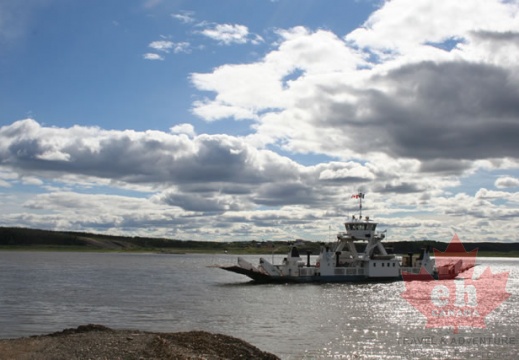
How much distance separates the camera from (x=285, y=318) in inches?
1644

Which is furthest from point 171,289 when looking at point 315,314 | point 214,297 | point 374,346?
point 374,346

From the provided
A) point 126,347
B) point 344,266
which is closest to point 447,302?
point 344,266

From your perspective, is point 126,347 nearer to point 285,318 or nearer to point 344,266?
point 285,318

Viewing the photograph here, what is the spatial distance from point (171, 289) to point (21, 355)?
48026 mm

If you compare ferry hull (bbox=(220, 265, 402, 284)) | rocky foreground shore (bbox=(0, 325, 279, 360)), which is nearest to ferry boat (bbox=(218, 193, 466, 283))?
ferry hull (bbox=(220, 265, 402, 284))

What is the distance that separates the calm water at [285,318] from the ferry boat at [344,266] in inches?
181

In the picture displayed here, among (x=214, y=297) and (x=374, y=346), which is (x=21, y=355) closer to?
(x=374, y=346)

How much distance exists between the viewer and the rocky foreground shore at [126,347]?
2123cm

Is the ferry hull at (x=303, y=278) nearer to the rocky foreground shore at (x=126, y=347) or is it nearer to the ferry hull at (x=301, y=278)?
the ferry hull at (x=301, y=278)

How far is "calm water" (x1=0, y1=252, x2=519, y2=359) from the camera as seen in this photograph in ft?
101

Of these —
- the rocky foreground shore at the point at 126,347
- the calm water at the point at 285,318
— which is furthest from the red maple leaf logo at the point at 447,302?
the rocky foreground shore at the point at 126,347

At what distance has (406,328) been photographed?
124 feet

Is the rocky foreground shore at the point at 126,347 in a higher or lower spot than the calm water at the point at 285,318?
higher

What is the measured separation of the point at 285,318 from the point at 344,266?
110ft
